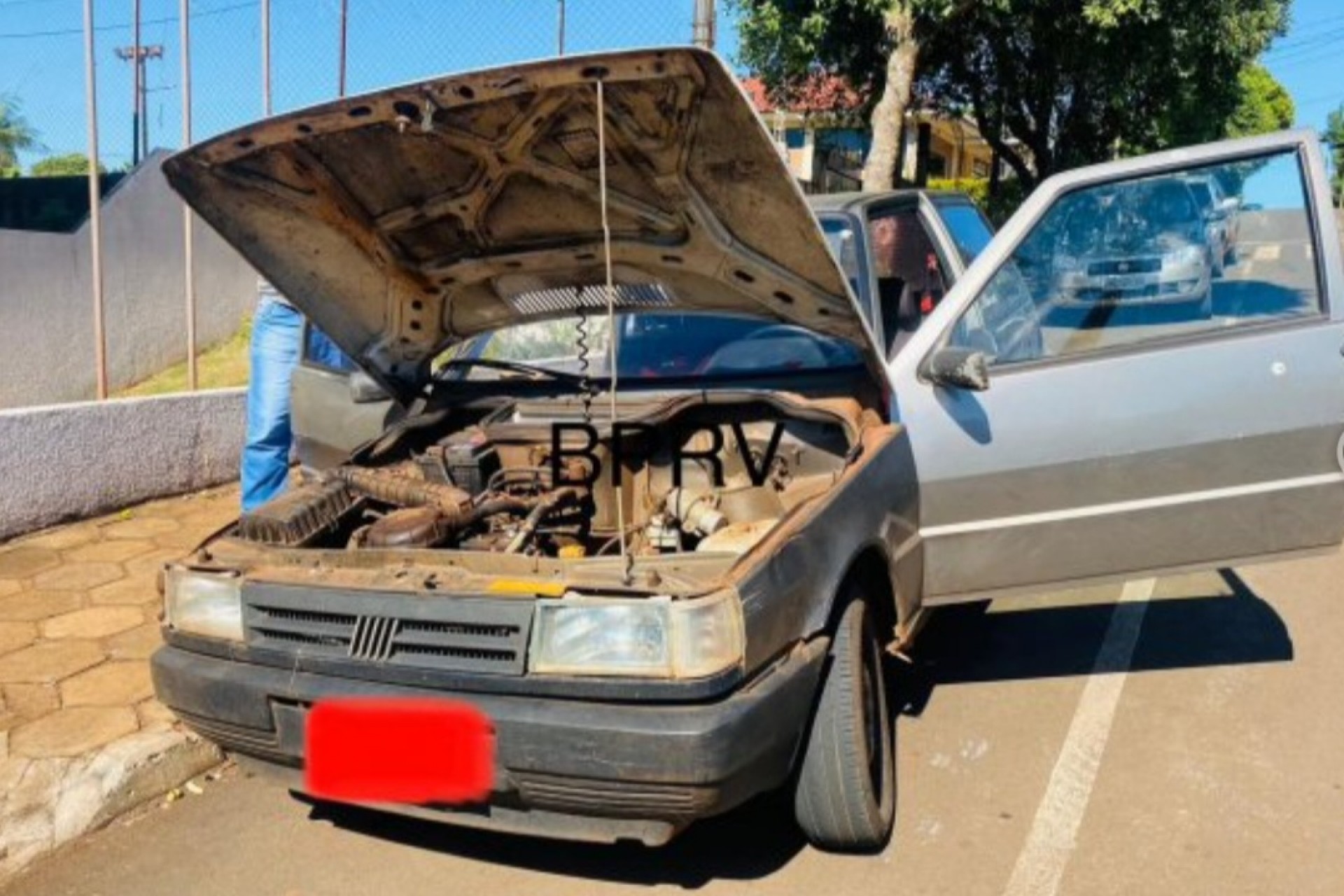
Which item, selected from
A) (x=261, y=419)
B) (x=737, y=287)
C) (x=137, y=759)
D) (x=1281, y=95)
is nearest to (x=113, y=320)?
(x=261, y=419)

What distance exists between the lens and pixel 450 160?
3.36m

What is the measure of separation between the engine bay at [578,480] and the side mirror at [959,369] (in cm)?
27

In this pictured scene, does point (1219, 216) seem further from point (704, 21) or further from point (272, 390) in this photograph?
point (704, 21)

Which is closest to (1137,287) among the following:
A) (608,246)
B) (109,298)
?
(608,246)

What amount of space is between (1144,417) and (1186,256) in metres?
0.63

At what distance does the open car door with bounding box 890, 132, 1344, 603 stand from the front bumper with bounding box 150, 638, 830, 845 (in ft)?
3.61

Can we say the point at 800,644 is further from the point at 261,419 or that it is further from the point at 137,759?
the point at 261,419

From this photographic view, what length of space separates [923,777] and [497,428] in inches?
68.3

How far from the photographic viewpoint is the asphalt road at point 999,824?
2.93m

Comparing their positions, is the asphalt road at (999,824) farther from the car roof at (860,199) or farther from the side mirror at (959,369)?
the car roof at (860,199)

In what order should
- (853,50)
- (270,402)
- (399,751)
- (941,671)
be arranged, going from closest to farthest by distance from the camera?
(399,751), (941,671), (270,402), (853,50)

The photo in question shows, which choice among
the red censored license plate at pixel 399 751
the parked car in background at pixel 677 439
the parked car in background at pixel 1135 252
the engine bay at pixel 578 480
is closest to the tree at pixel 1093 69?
the parked car in background at pixel 1135 252

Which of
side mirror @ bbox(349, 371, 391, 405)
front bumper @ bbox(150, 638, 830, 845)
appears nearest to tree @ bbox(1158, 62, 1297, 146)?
side mirror @ bbox(349, 371, 391, 405)

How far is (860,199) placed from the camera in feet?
14.3
